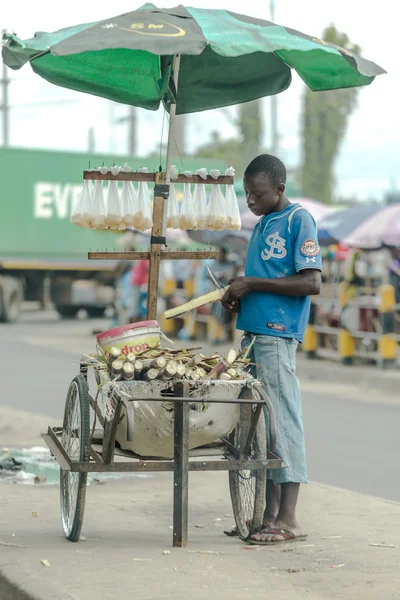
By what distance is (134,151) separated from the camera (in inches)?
2347

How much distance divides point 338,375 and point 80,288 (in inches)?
639

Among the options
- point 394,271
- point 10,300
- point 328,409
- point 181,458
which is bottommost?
point 10,300

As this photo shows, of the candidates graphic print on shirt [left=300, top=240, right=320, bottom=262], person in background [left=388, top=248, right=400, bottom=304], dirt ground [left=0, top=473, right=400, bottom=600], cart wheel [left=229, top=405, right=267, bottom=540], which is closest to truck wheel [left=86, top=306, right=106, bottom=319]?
person in background [left=388, top=248, right=400, bottom=304]

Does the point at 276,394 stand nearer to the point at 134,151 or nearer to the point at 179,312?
the point at 179,312

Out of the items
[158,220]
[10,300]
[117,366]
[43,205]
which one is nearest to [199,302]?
[117,366]

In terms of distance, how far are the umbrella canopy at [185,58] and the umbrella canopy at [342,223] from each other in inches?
486

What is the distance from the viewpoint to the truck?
110 ft

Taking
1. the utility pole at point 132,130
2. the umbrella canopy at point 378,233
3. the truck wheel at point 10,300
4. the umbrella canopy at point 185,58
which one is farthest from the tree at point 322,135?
the umbrella canopy at point 185,58

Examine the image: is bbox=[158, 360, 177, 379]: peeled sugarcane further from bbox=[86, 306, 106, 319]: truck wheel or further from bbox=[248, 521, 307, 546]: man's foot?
bbox=[86, 306, 106, 319]: truck wheel

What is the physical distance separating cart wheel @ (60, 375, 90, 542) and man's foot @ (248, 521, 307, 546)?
90cm

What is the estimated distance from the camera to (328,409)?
14.0m

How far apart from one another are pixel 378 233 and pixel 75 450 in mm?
12923

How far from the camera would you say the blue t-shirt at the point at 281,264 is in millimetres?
6094

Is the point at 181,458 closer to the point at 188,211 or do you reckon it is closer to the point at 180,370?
the point at 180,370
